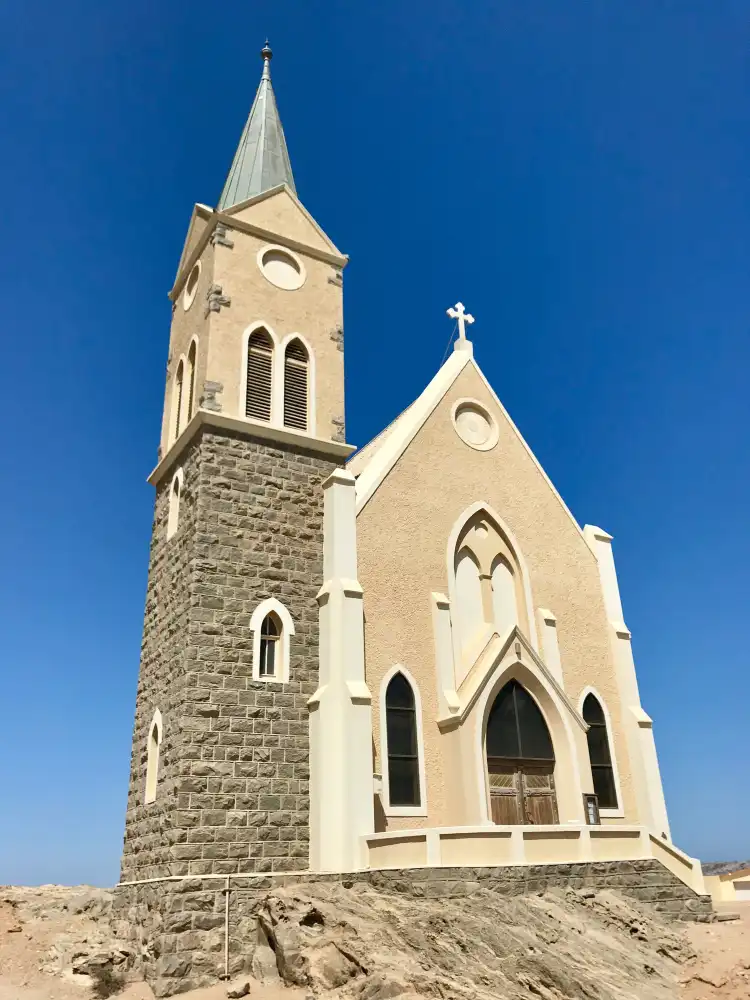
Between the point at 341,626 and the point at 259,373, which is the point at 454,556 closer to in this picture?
the point at 341,626

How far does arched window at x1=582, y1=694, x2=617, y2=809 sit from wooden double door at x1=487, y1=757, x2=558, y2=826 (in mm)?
1606

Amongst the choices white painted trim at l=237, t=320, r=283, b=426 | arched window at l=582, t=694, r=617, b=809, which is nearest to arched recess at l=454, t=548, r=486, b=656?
arched window at l=582, t=694, r=617, b=809

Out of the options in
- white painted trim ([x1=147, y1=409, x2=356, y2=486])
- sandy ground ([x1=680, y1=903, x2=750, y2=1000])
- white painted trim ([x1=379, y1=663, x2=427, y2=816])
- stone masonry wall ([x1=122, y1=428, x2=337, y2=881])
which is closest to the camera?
sandy ground ([x1=680, y1=903, x2=750, y2=1000])

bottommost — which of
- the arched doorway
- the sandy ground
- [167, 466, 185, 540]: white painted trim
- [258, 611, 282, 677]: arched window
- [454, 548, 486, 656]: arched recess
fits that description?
the sandy ground

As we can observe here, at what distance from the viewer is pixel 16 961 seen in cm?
1391

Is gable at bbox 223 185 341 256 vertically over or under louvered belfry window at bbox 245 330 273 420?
over

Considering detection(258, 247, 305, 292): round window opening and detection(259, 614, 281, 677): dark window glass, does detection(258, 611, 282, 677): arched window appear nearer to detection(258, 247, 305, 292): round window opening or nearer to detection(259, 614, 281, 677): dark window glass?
detection(259, 614, 281, 677): dark window glass

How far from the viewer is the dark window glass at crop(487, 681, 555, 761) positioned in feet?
54.5

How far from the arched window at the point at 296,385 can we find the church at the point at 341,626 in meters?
0.05

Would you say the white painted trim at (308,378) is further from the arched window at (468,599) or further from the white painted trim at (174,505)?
the arched window at (468,599)

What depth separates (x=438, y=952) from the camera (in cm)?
1085

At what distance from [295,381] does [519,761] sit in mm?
9682

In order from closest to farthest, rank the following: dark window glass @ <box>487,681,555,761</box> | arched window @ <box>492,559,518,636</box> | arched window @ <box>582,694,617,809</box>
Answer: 1. dark window glass @ <box>487,681,555,761</box>
2. arched window @ <box>582,694,617,809</box>
3. arched window @ <box>492,559,518,636</box>

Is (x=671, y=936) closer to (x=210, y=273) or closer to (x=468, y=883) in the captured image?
(x=468, y=883)
